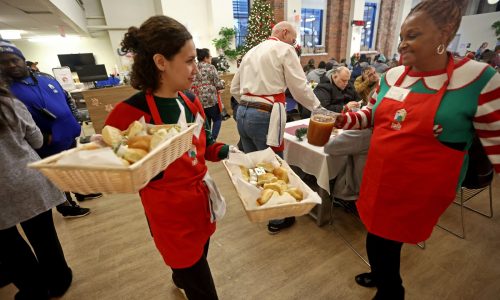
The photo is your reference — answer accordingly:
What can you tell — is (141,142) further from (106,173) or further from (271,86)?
(271,86)

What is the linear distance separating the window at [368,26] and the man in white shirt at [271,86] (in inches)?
380

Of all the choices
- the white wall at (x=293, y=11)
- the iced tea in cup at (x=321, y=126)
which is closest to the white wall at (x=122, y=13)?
the white wall at (x=293, y=11)

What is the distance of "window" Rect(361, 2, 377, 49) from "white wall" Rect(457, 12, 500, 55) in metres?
2.97

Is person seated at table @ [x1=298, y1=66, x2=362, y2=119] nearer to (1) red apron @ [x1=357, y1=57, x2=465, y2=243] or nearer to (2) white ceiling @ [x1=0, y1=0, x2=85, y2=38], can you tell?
(1) red apron @ [x1=357, y1=57, x2=465, y2=243]

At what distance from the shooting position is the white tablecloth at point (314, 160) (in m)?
1.74

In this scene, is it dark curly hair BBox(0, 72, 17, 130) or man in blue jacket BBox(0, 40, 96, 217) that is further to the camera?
man in blue jacket BBox(0, 40, 96, 217)

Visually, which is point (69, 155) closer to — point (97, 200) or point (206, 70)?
point (97, 200)

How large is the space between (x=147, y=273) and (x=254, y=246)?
794 mm

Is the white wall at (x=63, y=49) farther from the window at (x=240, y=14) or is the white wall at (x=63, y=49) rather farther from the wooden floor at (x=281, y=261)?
the wooden floor at (x=281, y=261)

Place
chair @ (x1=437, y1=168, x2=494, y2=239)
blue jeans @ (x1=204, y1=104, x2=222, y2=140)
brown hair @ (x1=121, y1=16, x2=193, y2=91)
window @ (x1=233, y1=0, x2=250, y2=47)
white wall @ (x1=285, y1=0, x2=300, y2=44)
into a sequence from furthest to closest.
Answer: window @ (x1=233, y1=0, x2=250, y2=47)
white wall @ (x1=285, y1=0, x2=300, y2=44)
blue jeans @ (x1=204, y1=104, x2=222, y2=140)
chair @ (x1=437, y1=168, x2=494, y2=239)
brown hair @ (x1=121, y1=16, x2=193, y2=91)

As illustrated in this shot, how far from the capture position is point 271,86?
181 cm

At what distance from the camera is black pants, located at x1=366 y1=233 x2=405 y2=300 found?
114 cm

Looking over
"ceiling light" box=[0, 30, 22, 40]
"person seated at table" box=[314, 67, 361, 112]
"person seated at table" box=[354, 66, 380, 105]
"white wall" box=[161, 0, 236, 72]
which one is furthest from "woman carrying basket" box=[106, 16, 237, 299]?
"ceiling light" box=[0, 30, 22, 40]

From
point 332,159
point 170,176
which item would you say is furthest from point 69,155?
point 332,159
